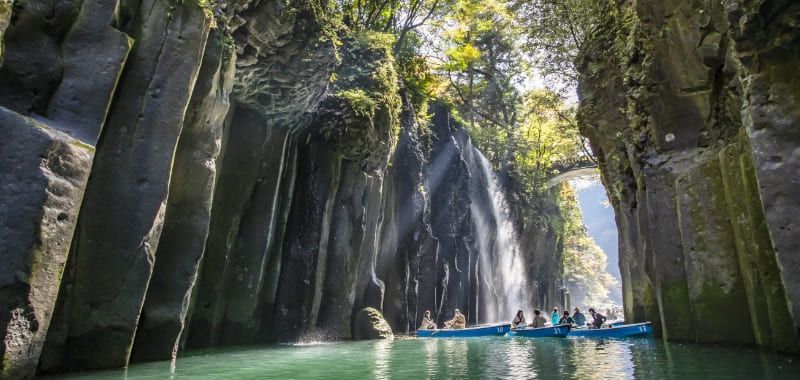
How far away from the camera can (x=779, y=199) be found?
768 cm

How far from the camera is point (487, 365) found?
8.67 m

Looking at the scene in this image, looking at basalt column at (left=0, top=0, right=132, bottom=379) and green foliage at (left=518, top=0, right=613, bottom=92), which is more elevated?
green foliage at (left=518, top=0, right=613, bottom=92)

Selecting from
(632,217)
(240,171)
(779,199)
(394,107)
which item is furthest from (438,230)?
(779,199)

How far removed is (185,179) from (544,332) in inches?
459

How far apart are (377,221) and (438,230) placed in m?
7.36

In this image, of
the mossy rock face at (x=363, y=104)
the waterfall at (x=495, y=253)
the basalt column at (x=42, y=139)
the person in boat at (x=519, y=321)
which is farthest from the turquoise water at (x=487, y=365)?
the waterfall at (x=495, y=253)

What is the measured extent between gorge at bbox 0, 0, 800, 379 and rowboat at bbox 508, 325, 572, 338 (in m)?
2.60

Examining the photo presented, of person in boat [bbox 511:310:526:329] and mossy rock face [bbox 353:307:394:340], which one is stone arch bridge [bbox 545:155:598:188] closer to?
person in boat [bbox 511:310:526:329]

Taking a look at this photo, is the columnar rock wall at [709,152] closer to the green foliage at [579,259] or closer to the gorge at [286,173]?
the gorge at [286,173]

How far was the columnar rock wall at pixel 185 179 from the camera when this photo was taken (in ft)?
A: 19.7

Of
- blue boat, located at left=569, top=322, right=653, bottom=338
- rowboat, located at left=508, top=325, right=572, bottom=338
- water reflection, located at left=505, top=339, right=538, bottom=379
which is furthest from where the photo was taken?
rowboat, located at left=508, top=325, right=572, bottom=338

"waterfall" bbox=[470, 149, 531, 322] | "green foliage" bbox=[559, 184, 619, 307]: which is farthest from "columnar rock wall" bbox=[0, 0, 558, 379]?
"green foliage" bbox=[559, 184, 619, 307]

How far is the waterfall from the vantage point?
29.6 metres

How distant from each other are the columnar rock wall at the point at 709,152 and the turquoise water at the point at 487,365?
95 centimetres
